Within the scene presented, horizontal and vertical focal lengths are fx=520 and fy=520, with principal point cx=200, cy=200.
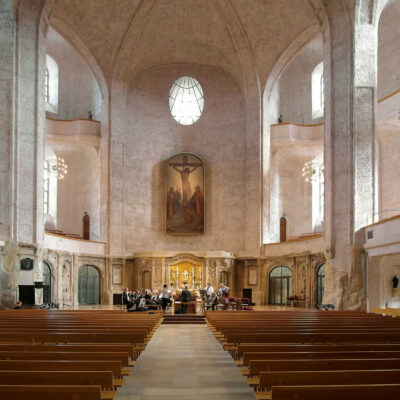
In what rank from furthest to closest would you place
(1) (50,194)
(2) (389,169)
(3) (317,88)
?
(3) (317,88) → (1) (50,194) → (2) (389,169)

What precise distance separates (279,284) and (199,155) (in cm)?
954

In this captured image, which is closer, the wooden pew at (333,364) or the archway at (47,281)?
the wooden pew at (333,364)

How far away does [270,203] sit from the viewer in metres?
31.0

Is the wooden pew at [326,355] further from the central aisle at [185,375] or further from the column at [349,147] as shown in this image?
the column at [349,147]

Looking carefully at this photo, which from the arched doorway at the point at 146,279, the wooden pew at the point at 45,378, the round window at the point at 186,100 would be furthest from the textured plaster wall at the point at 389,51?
the wooden pew at the point at 45,378

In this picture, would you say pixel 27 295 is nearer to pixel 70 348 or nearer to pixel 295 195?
pixel 70 348

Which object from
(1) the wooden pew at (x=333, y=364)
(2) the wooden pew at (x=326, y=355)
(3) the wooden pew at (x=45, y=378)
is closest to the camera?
(3) the wooden pew at (x=45, y=378)

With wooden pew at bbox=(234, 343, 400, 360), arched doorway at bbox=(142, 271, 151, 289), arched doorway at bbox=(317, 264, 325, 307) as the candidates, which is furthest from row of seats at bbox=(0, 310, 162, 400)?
arched doorway at bbox=(142, 271, 151, 289)

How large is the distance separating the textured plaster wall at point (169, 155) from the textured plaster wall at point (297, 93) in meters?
2.95

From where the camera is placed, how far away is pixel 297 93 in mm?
33062

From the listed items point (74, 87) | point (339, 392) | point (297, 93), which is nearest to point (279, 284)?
point (297, 93)

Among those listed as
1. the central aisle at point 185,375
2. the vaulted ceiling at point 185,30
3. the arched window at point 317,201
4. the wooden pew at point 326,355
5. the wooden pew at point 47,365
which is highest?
the vaulted ceiling at point 185,30

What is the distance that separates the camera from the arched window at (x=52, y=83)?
32.5m

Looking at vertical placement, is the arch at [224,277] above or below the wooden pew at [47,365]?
below
